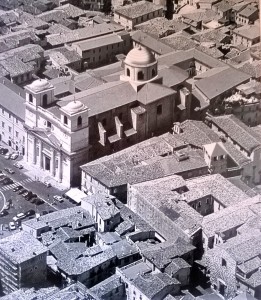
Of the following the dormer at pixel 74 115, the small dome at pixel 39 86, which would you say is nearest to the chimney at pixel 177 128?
the dormer at pixel 74 115

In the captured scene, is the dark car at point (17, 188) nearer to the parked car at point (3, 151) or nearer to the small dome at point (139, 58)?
the parked car at point (3, 151)

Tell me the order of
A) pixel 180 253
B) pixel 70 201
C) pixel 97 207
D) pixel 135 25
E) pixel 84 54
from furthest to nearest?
pixel 135 25, pixel 84 54, pixel 70 201, pixel 97 207, pixel 180 253

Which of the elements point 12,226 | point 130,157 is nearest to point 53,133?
point 130,157

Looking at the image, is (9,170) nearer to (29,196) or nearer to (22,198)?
(22,198)

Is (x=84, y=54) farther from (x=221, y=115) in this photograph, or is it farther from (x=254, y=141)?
(x=254, y=141)

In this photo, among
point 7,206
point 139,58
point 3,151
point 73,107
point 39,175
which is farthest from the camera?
point 3,151

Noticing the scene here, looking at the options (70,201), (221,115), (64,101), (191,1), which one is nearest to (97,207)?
(70,201)
